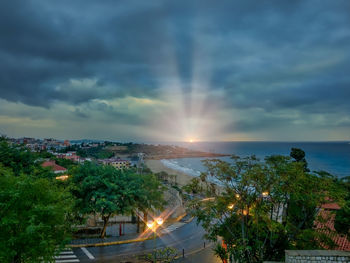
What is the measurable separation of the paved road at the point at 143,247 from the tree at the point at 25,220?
6813mm

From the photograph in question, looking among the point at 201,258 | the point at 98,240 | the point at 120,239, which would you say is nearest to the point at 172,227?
the point at 120,239

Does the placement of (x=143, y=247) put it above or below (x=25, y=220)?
below

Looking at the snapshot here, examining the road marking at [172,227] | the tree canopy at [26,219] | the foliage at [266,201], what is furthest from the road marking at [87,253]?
the foliage at [266,201]

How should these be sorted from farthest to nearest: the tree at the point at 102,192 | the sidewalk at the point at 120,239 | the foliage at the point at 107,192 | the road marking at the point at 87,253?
the sidewalk at the point at 120,239 < the foliage at the point at 107,192 < the tree at the point at 102,192 < the road marking at the point at 87,253

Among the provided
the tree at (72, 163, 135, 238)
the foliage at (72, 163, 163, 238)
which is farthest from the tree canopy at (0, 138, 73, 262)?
the foliage at (72, 163, 163, 238)

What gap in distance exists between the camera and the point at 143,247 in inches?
723

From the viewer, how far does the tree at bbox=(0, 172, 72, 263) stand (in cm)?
909

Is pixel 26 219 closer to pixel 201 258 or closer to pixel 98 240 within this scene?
pixel 98 240

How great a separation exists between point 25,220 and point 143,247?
1076 cm

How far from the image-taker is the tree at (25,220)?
9.09 meters

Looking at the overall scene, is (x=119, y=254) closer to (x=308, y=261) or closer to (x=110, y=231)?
(x=110, y=231)

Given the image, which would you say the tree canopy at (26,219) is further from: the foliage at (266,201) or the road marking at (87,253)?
the foliage at (266,201)

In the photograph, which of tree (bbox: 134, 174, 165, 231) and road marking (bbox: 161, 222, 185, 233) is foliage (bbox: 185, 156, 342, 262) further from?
road marking (bbox: 161, 222, 185, 233)

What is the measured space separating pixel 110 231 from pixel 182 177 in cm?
5561
